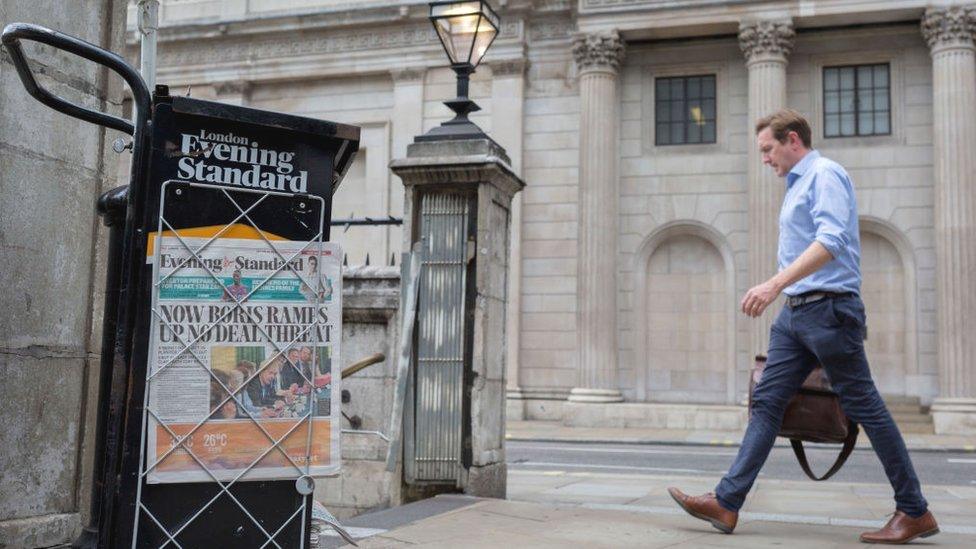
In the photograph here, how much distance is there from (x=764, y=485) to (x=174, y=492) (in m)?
6.13

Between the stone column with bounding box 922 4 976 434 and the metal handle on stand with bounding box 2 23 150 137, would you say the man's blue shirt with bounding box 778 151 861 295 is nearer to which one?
the metal handle on stand with bounding box 2 23 150 137

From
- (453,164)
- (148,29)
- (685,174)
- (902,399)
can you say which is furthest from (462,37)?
(902,399)

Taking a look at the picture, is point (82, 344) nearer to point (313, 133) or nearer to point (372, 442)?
point (313, 133)

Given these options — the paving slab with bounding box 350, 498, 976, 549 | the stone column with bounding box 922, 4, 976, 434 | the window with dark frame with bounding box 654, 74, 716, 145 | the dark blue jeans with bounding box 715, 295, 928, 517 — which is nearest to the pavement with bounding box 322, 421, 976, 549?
the paving slab with bounding box 350, 498, 976, 549

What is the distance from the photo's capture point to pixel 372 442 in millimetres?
7336

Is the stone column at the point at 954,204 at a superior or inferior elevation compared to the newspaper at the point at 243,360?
superior

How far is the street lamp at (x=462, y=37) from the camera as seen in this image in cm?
709

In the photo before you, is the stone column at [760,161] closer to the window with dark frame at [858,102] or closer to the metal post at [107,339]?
the window with dark frame at [858,102]

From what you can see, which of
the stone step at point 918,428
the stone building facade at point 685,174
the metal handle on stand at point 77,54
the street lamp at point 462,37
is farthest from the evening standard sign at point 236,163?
the stone step at point 918,428

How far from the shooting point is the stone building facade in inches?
792

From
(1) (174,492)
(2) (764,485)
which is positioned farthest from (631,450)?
(1) (174,492)

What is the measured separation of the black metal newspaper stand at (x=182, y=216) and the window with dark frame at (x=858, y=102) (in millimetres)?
20149

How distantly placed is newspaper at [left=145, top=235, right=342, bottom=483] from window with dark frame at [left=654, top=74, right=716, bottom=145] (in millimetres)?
19849

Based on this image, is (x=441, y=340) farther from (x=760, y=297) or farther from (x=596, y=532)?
(x=760, y=297)
